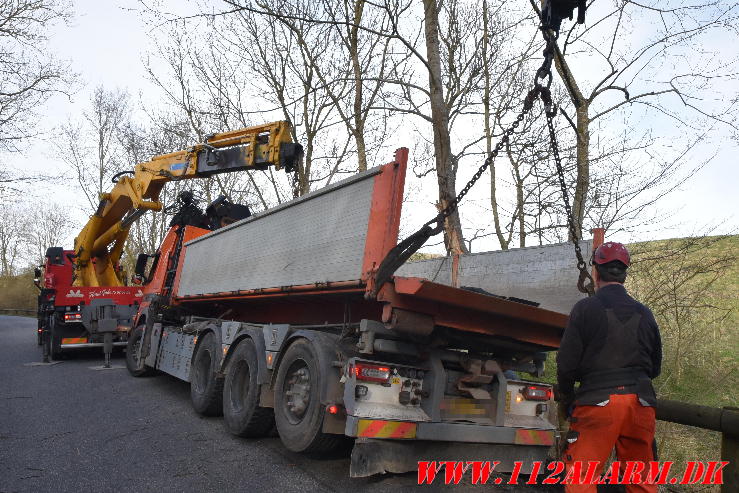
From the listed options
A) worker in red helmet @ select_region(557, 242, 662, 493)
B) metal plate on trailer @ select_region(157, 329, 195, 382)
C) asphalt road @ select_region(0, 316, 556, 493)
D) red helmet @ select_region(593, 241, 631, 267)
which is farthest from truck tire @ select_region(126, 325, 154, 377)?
red helmet @ select_region(593, 241, 631, 267)

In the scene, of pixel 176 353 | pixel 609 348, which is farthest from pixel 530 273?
pixel 176 353

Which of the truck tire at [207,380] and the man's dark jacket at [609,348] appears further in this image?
the truck tire at [207,380]

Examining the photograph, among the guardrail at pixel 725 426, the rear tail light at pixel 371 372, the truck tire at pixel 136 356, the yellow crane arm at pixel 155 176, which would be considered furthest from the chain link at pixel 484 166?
the truck tire at pixel 136 356

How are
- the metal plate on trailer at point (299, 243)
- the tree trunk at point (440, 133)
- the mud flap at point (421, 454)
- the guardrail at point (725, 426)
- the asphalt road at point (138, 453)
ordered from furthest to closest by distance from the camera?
the tree trunk at point (440, 133) < the metal plate on trailer at point (299, 243) < the asphalt road at point (138, 453) < the mud flap at point (421, 454) < the guardrail at point (725, 426)

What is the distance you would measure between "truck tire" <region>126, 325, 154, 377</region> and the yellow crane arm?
2824 millimetres

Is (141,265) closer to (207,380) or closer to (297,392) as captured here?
(207,380)

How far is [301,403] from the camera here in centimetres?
481

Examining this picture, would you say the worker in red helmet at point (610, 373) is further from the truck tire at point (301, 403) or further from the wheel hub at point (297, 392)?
the wheel hub at point (297, 392)

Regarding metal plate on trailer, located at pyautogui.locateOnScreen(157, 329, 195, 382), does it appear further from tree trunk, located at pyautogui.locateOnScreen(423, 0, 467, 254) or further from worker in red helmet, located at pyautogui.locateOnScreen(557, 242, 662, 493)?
worker in red helmet, located at pyautogui.locateOnScreen(557, 242, 662, 493)

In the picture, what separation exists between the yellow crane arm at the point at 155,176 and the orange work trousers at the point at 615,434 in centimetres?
637

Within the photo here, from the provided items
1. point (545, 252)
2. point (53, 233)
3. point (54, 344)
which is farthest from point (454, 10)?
point (53, 233)

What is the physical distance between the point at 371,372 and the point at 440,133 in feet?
20.6

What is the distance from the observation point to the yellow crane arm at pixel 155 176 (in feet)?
28.5

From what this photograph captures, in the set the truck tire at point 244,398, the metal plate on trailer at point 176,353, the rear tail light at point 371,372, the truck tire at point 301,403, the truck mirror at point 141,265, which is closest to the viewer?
the rear tail light at point 371,372
